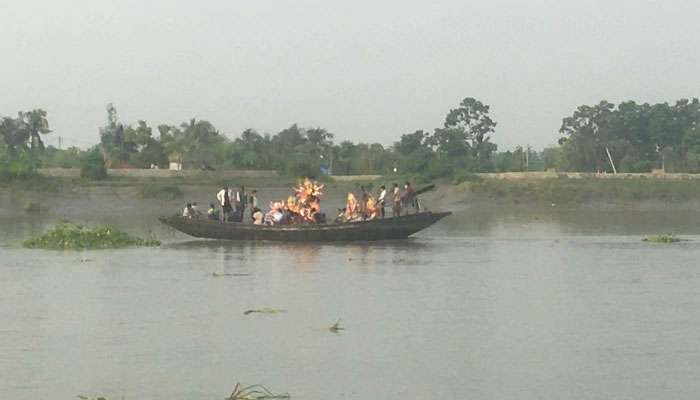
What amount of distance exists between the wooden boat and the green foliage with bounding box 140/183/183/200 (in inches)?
1008

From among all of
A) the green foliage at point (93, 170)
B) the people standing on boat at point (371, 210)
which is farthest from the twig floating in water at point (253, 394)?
the green foliage at point (93, 170)

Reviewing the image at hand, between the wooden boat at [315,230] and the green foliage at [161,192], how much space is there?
84.0 feet

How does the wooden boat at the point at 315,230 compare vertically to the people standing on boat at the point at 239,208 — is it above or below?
below

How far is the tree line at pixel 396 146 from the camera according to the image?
7706 cm

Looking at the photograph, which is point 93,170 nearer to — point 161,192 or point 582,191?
point 161,192

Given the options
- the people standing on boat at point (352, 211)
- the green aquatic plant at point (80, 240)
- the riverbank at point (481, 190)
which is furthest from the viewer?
the riverbank at point (481, 190)

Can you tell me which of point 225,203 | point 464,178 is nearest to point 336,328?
point 225,203

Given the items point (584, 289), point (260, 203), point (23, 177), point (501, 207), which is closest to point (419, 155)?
point (501, 207)

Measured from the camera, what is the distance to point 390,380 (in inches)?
531

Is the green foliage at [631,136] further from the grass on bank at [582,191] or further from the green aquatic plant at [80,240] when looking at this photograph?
the green aquatic plant at [80,240]

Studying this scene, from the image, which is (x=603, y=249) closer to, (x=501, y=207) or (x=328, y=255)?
(x=328, y=255)

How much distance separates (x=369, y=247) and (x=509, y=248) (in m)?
3.64

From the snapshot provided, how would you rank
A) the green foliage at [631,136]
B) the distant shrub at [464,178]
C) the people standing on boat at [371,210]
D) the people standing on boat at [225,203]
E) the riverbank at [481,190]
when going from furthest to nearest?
the green foliage at [631,136] → the distant shrub at [464,178] → the riverbank at [481,190] → the people standing on boat at [225,203] → the people standing on boat at [371,210]

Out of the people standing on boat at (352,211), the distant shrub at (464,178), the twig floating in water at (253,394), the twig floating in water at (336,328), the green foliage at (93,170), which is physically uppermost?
the green foliage at (93,170)
